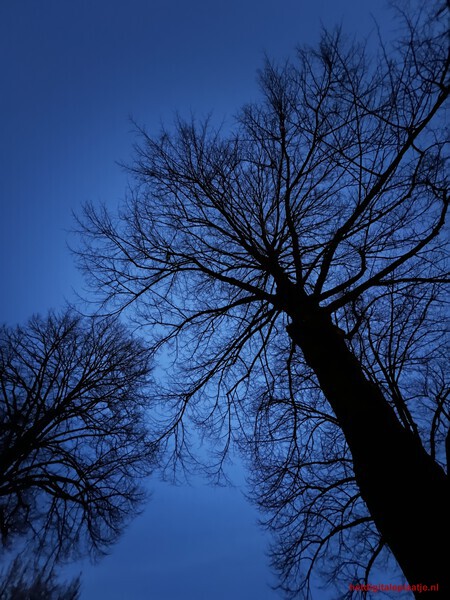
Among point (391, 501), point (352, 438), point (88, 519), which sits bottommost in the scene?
point (88, 519)

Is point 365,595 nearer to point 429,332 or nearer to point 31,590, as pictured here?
point 429,332

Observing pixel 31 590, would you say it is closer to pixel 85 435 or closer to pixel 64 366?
pixel 85 435

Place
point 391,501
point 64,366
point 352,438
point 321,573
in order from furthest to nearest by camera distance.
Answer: point 64,366
point 321,573
point 352,438
point 391,501

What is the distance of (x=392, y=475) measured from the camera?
2062mm

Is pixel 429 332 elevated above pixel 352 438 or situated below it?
above

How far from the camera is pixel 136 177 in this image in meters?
5.59

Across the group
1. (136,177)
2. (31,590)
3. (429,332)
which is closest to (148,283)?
(136,177)

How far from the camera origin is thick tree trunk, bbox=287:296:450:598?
67.4 inches

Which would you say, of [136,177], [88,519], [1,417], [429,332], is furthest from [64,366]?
[429,332]

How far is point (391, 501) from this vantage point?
76.9 inches

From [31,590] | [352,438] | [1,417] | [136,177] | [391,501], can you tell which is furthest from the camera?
[31,590]

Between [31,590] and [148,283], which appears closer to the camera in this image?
[148,283]

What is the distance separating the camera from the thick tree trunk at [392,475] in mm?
1712

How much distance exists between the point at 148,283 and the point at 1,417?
14.5 ft
